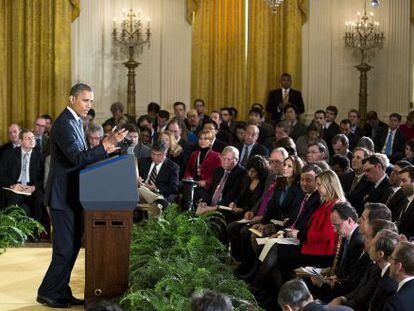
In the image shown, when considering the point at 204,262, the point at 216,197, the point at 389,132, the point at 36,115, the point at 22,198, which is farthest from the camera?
the point at 36,115

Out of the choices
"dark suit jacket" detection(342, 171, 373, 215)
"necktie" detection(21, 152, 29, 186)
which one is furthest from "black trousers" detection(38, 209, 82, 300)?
"necktie" detection(21, 152, 29, 186)

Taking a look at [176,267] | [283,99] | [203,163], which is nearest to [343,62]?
[283,99]

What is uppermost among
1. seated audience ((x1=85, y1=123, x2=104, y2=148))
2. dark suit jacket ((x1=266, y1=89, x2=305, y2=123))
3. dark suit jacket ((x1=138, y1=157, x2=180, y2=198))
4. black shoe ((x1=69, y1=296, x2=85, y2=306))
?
dark suit jacket ((x1=266, y1=89, x2=305, y2=123))

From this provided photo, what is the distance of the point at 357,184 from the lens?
334 inches

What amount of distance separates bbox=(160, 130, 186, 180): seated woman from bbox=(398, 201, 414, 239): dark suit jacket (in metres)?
4.57

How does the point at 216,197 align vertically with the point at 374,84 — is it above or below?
below

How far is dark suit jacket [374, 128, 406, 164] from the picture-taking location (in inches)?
460

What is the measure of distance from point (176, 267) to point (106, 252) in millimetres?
697

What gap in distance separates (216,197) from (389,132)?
3786 mm

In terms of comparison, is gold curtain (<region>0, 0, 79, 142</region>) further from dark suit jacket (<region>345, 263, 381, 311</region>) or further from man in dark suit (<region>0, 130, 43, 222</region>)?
dark suit jacket (<region>345, 263, 381, 311</region>)

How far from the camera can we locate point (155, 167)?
1024 cm

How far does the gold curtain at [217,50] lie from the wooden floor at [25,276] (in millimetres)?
6773

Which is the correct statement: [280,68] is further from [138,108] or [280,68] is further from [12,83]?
[12,83]

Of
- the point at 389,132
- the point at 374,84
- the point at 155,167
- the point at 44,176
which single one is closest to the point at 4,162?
the point at 44,176
